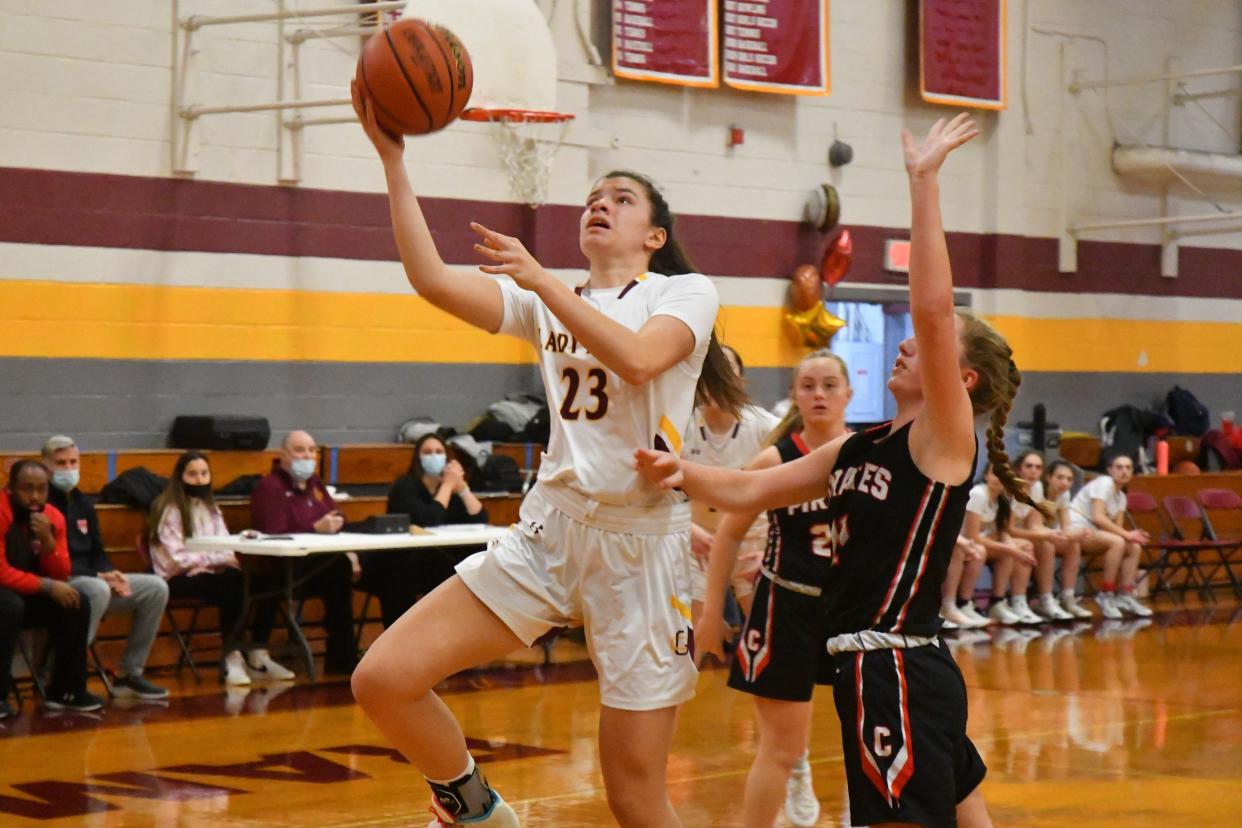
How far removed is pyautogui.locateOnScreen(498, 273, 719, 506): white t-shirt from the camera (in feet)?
13.2

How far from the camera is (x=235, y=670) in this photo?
9.15 meters

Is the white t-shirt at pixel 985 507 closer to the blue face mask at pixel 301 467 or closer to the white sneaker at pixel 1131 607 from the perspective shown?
the white sneaker at pixel 1131 607

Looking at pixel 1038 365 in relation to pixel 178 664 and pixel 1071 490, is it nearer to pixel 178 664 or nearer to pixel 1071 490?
pixel 1071 490

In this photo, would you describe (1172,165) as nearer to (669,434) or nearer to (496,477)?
(496,477)

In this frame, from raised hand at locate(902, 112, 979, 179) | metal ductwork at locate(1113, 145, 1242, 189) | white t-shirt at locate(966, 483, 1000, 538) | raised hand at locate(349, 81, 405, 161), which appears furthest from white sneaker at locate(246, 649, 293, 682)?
metal ductwork at locate(1113, 145, 1242, 189)

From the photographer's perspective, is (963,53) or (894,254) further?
(963,53)

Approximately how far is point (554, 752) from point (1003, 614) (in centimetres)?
571

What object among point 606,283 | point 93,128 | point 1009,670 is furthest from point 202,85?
point 606,283

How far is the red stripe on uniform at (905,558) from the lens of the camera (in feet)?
11.2

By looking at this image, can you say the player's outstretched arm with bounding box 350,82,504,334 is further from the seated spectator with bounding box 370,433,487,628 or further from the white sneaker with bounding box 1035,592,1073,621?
the white sneaker with bounding box 1035,592,1073,621

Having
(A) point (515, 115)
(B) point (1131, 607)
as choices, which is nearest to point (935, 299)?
(A) point (515, 115)

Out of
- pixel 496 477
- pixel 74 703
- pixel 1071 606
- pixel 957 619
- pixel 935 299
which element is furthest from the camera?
pixel 1071 606

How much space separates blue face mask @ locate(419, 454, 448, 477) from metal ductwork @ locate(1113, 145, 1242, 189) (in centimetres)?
832

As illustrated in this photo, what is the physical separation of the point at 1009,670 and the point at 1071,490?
4.01m
